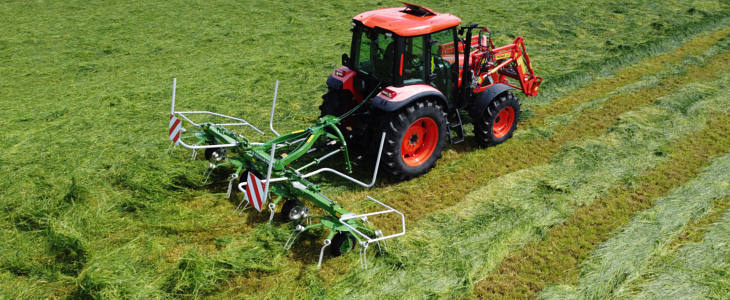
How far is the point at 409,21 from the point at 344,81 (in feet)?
3.87

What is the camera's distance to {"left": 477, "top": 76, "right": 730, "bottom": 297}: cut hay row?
14.5 ft

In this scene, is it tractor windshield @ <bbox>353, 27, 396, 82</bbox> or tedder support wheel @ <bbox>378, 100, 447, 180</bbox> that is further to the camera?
tractor windshield @ <bbox>353, 27, 396, 82</bbox>

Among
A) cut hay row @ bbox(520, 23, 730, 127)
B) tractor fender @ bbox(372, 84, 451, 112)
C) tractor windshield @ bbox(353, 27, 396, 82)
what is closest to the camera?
tractor fender @ bbox(372, 84, 451, 112)

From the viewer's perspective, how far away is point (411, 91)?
5.73 meters

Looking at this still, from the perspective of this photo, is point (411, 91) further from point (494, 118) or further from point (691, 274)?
point (691, 274)

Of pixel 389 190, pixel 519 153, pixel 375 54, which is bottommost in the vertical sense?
pixel 389 190

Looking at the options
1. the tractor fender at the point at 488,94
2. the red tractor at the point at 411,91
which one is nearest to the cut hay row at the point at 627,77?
the tractor fender at the point at 488,94

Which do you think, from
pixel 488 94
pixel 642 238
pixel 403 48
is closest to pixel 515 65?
pixel 488 94

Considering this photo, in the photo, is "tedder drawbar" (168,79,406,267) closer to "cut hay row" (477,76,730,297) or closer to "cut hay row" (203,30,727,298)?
"cut hay row" (203,30,727,298)

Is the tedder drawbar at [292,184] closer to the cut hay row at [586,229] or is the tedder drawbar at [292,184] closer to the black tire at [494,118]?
the cut hay row at [586,229]

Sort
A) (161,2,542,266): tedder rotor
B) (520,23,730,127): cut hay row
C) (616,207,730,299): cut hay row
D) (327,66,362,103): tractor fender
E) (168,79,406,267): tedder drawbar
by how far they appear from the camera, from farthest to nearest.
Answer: (520,23,730,127): cut hay row, (327,66,362,103): tractor fender, (161,2,542,266): tedder rotor, (168,79,406,267): tedder drawbar, (616,207,730,299): cut hay row

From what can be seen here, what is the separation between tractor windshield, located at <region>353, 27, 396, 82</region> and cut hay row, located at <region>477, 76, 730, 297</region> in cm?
262

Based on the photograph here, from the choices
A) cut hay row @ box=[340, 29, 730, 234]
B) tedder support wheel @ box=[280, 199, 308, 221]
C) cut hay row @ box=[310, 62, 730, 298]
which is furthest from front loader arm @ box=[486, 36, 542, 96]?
tedder support wheel @ box=[280, 199, 308, 221]

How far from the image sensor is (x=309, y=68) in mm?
10125
